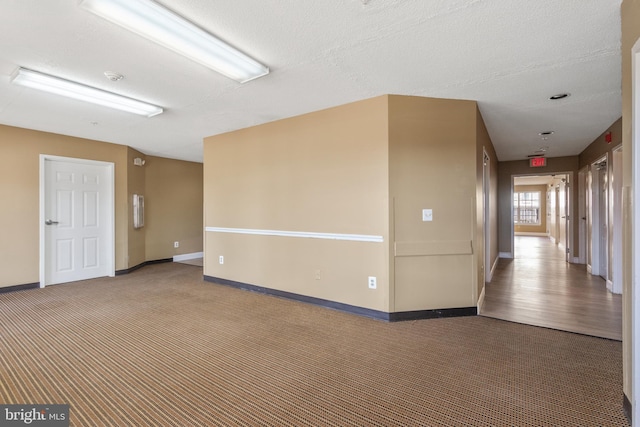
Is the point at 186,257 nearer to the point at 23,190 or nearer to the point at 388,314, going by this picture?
the point at 23,190

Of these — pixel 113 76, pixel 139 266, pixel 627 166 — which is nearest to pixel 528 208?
pixel 627 166

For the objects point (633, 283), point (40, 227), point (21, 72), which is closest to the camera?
point (633, 283)

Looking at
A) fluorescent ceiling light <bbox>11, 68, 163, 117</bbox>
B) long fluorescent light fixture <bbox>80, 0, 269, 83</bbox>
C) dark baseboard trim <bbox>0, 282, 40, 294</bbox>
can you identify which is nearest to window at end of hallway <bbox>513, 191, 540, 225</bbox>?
long fluorescent light fixture <bbox>80, 0, 269, 83</bbox>

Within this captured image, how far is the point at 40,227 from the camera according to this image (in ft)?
15.8

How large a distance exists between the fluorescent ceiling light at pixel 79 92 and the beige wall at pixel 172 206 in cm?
358

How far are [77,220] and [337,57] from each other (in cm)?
542

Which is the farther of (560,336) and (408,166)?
(408,166)

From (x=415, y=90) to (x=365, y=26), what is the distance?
1.34 meters

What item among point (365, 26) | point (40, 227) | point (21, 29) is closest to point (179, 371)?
point (21, 29)

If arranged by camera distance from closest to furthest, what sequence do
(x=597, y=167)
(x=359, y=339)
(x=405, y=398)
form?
(x=405, y=398) < (x=359, y=339) < (x=597, y=167)

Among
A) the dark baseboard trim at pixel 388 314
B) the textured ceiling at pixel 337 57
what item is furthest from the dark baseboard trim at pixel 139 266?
the dark baseboard trim at pixel 388 314

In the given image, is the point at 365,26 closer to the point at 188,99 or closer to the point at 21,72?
the point at 188,99

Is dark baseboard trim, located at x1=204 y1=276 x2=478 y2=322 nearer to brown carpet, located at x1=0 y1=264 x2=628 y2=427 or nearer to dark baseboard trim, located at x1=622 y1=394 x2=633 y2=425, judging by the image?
brown carpet, located at x1=0 y1=264 x2=628 y2=427

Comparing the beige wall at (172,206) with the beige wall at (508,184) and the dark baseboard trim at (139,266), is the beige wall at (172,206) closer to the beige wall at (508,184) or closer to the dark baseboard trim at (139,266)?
the dark baseboard trim at (139,266)
